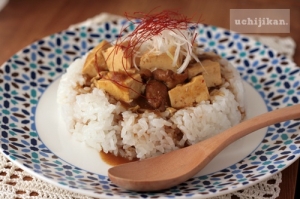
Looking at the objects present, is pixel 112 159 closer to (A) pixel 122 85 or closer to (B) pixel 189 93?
(A) pixel 122 85

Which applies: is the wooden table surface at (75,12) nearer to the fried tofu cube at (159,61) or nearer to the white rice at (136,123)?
the white rice at (136,123)

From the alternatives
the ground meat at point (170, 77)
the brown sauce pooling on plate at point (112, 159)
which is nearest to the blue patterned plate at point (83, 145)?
the brown sauce pooling on plate at point (112, 159)

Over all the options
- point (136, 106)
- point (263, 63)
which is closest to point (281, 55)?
point (263, 63)

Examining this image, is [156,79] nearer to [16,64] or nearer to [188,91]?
[188,91]

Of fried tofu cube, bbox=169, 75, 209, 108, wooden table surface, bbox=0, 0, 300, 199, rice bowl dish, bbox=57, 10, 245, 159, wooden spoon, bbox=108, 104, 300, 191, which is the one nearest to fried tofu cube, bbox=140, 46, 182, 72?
rice bowl dish, bbox=57, 10, 245, 159

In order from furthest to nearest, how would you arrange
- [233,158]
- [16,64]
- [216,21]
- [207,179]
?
1. [216,21]
2. [16,64]
3. [233,158]
4. [207,179]
